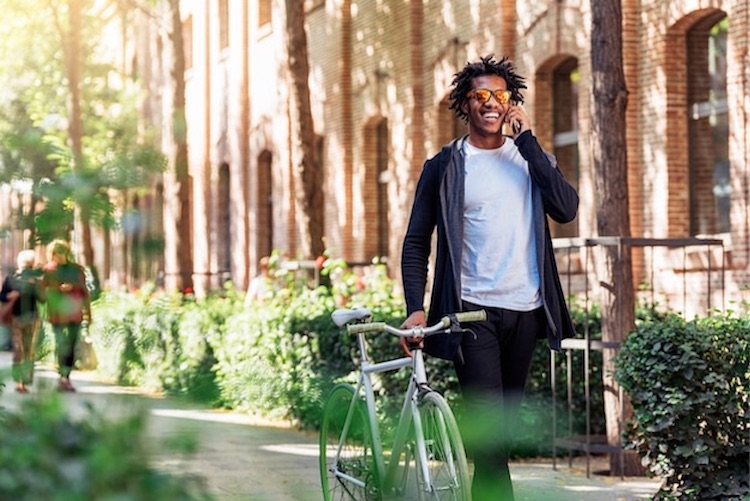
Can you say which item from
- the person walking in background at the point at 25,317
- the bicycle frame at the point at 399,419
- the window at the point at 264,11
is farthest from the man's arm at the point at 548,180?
the window at the point at 264,11

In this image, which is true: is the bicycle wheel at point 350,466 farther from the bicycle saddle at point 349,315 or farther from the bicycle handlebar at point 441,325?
the bicycle saddle at point 349,315

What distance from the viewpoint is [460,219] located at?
5531 mm

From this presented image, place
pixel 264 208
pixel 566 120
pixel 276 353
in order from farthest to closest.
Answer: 1. pixel 264 208
2. pixel 566 120
3. pixel 276 353

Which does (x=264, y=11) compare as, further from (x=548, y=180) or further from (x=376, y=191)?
(x=548, y=180)

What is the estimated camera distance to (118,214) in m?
2.26

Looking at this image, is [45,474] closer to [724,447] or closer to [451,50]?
[724,447]

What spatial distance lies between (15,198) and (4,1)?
296mm

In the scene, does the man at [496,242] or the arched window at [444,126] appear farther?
the arched window at [444,126]

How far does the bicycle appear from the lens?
517 cm

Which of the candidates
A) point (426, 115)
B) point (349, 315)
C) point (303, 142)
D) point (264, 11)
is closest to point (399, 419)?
point (349, 315)

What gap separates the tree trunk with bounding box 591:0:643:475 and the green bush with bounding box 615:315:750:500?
2.34 m

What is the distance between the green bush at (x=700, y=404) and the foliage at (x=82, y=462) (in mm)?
5341

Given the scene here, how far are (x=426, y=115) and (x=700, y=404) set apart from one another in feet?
42.9

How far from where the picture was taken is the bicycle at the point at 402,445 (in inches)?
204
